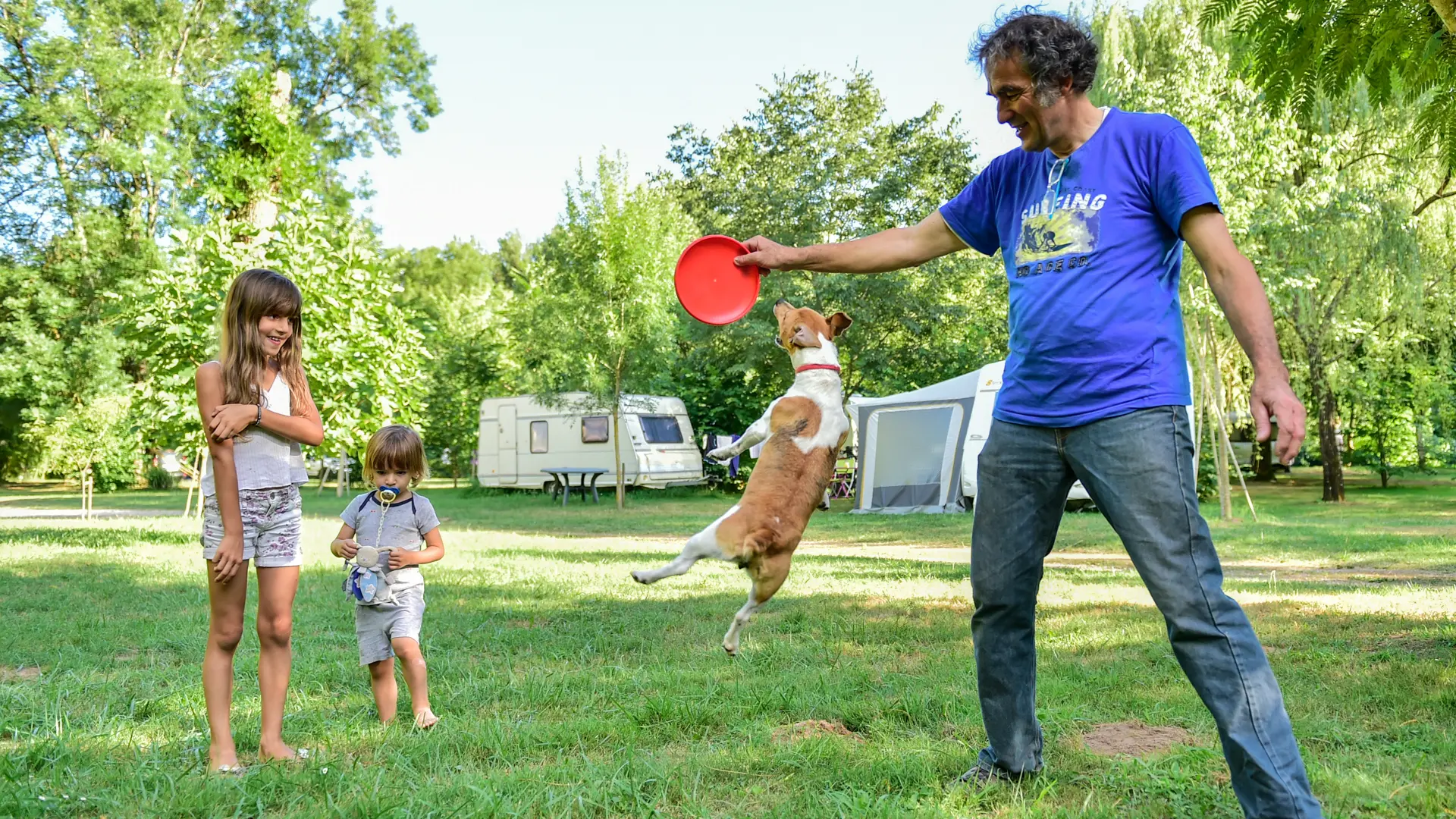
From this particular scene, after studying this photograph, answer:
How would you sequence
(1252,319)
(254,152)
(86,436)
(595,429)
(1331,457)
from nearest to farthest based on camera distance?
(1252,319)
(254,152)
(86,436)
(1331,457)
(595,429)

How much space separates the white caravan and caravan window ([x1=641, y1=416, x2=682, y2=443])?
2 cm

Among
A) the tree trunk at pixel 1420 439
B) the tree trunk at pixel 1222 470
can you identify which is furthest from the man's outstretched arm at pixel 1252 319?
the tree trunk at pixel 1420 439

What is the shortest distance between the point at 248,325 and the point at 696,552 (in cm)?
178

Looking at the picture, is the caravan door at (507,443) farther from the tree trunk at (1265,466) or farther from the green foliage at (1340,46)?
the green foliage at (1340,46)

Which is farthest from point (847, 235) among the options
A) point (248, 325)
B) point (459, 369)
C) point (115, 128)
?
point (248, 325)

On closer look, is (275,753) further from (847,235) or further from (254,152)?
(847,235)

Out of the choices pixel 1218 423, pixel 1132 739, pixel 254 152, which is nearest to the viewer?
pixel 1132 739

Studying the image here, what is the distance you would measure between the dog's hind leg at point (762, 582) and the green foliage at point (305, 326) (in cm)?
871

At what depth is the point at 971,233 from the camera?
3.13 m

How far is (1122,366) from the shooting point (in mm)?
2568

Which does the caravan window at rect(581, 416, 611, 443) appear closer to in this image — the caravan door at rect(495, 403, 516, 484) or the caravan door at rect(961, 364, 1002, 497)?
the caravan door at rect(495, 403, 516, 484)

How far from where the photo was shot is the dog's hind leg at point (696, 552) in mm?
2861

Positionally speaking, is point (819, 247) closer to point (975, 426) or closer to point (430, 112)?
point (975, 426)

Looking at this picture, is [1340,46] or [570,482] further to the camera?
[570,482]
